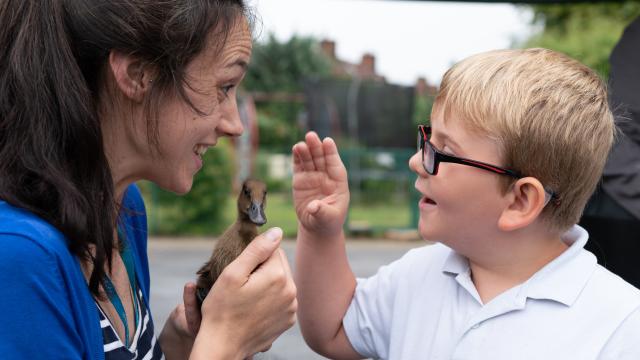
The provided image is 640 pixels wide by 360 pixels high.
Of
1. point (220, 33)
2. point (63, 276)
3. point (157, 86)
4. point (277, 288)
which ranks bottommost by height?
point (277, 288)

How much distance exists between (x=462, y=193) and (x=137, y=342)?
37.4 inches

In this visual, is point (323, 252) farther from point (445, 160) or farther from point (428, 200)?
point (445, 160)

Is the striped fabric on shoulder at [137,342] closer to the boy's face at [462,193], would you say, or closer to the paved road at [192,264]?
the boy's face at [462,193]

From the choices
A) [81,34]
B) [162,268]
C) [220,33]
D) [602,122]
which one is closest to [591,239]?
[602,122]

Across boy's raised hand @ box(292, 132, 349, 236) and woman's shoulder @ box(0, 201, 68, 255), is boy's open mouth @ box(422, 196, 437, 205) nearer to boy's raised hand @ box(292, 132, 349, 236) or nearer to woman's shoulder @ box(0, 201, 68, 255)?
boy's raised hand @ box(292, 132, 349, 236)

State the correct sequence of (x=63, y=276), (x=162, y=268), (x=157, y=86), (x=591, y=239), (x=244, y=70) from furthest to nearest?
1. (x=162, y=268)
2. (x=591, y=239)
3. (x=244, y=70)
4. (x=157, y=86)
5. (x=63, y=276)

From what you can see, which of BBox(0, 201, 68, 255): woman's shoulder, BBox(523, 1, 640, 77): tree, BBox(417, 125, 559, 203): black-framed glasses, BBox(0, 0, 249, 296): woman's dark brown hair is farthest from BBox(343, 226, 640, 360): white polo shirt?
BBox(523, 1, 640, 77): tree

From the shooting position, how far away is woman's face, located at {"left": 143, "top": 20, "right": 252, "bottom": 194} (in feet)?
5.23

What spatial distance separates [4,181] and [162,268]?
31.5ft

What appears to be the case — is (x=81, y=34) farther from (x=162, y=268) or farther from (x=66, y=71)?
(x=162, y=268)

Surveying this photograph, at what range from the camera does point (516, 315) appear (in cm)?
179

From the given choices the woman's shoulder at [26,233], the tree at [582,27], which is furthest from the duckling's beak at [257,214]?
the tree at [582,27]

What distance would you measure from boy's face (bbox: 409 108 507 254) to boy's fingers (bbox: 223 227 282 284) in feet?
1.64

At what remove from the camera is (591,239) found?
2928 millimetres
